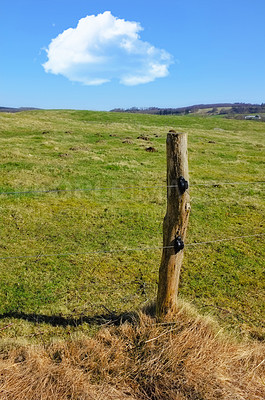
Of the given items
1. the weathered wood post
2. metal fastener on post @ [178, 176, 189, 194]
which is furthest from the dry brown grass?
metal fastener on post @ [178, 176, 189, 194]

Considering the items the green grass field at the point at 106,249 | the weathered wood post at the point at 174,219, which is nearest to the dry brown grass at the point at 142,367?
the weathered wood post at the point at 174,219

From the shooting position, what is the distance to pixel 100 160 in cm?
1986

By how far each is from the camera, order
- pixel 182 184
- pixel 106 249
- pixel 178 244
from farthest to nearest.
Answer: pixel 106 249, pixel 178 244, pixel 182 184

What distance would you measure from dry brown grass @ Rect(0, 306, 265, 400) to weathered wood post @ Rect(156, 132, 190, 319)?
1.32 feet

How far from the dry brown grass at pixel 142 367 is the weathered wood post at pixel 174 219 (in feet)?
1.32

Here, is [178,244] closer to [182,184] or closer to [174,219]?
[174,219]

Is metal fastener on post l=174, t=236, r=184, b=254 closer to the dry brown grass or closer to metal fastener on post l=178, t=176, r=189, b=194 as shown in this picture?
metal fastener on post l=178, t=176, r=189, b=194

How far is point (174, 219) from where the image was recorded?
432cm

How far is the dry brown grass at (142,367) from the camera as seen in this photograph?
141 inches

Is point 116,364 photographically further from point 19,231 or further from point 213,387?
point 19,231

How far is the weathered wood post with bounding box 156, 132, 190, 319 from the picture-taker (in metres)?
4.18

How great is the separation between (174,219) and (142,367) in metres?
2.00

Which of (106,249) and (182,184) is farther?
(106,249)

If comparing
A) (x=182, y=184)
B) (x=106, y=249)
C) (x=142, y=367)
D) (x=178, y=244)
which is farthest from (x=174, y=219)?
(x=106, y=249)
